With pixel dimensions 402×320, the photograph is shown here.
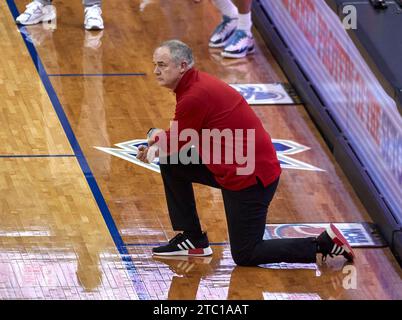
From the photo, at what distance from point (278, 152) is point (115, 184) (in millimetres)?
1252

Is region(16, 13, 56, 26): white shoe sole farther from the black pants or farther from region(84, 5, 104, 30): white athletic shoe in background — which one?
the black pants

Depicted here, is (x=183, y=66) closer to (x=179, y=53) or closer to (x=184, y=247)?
(x=179, y=53)

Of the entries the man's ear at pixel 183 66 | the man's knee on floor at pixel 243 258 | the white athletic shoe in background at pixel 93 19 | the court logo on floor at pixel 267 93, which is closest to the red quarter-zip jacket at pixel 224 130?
the man's ear at pixel 183 66

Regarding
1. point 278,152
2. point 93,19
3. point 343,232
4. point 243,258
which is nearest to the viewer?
point 243,258

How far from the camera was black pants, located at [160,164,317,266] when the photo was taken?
7.23m

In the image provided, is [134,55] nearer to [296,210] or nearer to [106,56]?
[106,56]

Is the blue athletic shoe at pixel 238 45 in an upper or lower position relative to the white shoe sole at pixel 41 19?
upper

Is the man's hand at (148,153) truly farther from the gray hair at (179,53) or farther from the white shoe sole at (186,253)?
the white shoe sole at (186,253)

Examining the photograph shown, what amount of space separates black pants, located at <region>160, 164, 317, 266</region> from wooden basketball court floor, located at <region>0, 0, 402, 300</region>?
0.13 meters

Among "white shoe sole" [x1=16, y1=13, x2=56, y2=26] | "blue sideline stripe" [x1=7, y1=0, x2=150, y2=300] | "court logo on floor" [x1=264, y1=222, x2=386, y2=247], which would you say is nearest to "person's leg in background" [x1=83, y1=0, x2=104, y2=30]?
"white shoe sole" [x1=16, y1=13, x2=56, y2=26]

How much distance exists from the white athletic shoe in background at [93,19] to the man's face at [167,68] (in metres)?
3.95

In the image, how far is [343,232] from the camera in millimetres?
7934

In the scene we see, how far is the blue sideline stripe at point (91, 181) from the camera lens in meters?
7.32

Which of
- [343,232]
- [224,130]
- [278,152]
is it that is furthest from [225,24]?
[224,130]
